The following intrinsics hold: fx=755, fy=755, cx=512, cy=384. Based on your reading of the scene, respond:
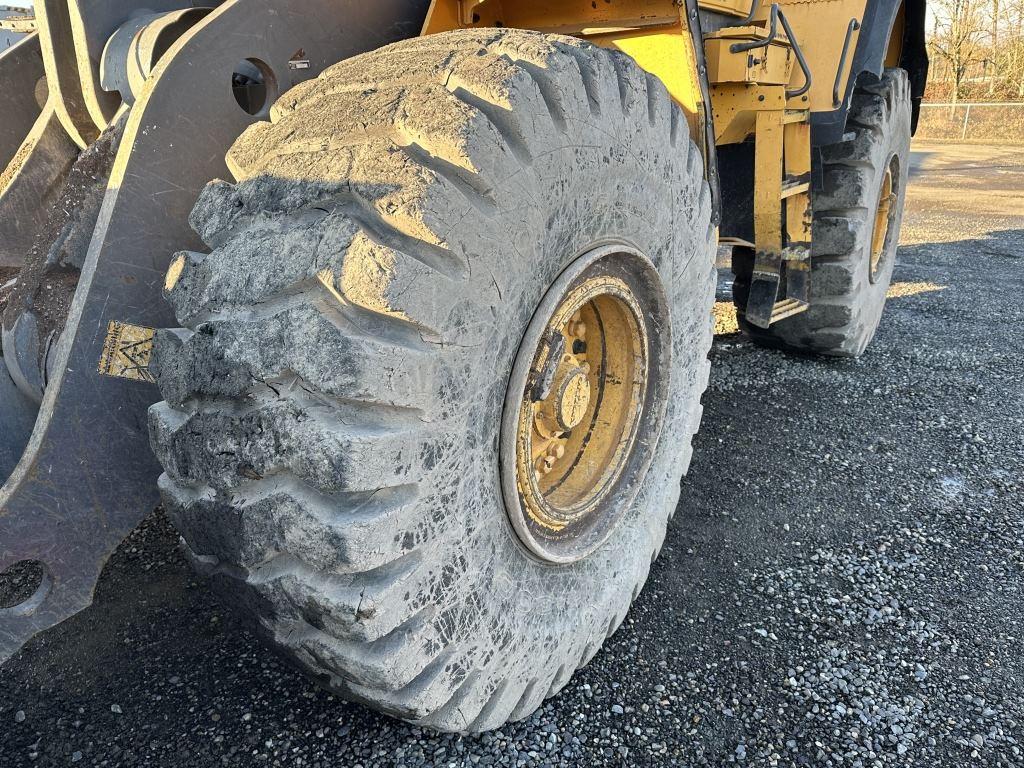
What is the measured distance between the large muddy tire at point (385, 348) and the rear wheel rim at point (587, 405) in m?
0.13

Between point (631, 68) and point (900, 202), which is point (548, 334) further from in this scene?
point (900, 202)

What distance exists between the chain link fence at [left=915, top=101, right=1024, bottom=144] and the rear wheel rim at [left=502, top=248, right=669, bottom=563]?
2233 centimetres

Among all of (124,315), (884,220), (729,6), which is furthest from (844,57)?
(124,315)

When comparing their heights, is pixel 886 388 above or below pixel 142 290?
below

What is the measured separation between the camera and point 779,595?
103 inches

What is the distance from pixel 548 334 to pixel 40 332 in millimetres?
1427

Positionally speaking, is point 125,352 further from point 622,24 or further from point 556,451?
point 622,24

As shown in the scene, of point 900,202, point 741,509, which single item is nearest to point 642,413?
point 741,509

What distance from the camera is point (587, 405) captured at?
2.30m

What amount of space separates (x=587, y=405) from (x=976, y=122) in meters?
22.9

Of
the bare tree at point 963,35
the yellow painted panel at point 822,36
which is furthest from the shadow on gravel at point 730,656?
the bare tree at point 963,35

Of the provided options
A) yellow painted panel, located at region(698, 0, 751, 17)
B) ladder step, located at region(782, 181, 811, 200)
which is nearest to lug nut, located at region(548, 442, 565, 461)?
yellow painted panel, located at region(698, 0, 751, 17)

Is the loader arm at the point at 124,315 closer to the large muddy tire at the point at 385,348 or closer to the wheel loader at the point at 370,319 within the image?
the wheel loader at the point at 370,319

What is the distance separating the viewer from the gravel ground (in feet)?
6.50
